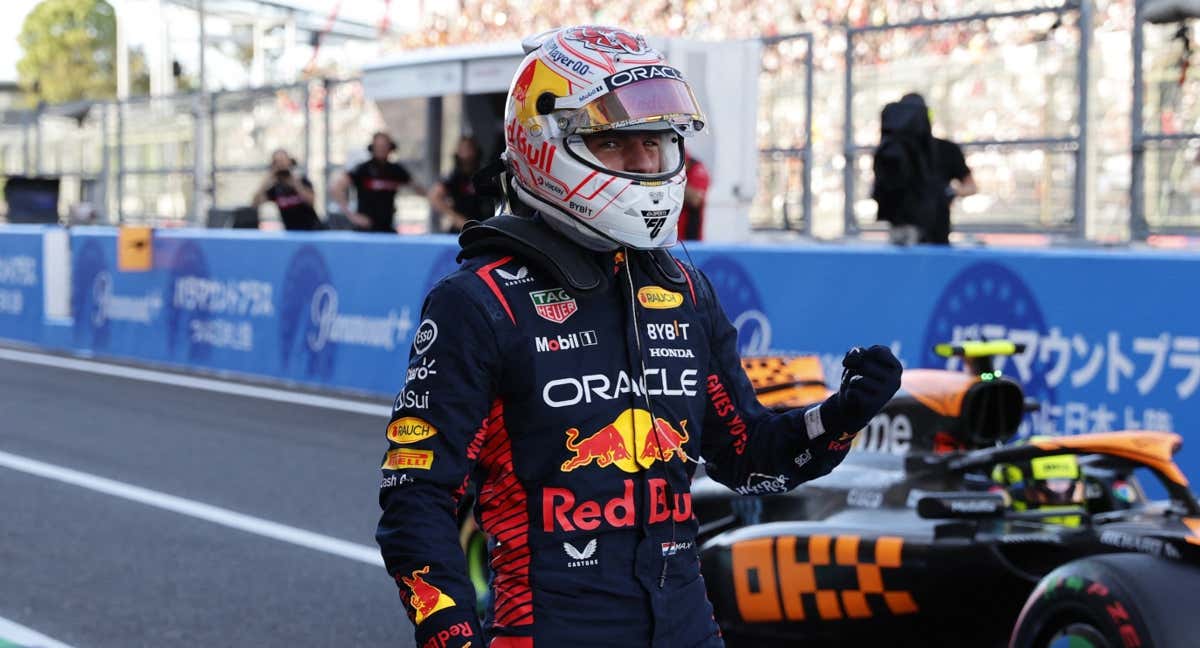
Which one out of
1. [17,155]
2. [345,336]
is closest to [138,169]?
[17,155]

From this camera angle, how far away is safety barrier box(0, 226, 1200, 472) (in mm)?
7594

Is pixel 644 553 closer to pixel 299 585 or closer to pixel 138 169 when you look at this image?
pixel 299 585

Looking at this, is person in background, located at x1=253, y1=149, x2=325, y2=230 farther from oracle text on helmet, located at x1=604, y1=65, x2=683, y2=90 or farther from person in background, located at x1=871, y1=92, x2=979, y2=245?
oracle text on helmet, located at x1=604, y1=65, x2=683, y2=90

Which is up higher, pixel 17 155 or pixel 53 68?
pixel 53 68

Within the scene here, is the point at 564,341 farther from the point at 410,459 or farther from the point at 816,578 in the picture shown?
the point at 816,578

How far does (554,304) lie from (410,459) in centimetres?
33

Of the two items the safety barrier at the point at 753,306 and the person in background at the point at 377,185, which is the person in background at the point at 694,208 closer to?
the safety barrier at the point at 753,306

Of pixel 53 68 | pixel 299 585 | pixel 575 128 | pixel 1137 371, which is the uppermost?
pixel 53 68

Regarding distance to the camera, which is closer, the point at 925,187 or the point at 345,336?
the point at 925,187

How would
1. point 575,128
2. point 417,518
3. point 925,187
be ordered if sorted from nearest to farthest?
1. point 417,518
2. point 575,128
3. point 925,187

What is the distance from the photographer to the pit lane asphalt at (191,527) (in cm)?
610

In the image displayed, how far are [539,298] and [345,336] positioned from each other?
33.8ft

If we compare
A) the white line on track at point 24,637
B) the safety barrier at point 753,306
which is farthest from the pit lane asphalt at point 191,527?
the safety barrier at point 753,306

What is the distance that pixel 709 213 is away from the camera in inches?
524
